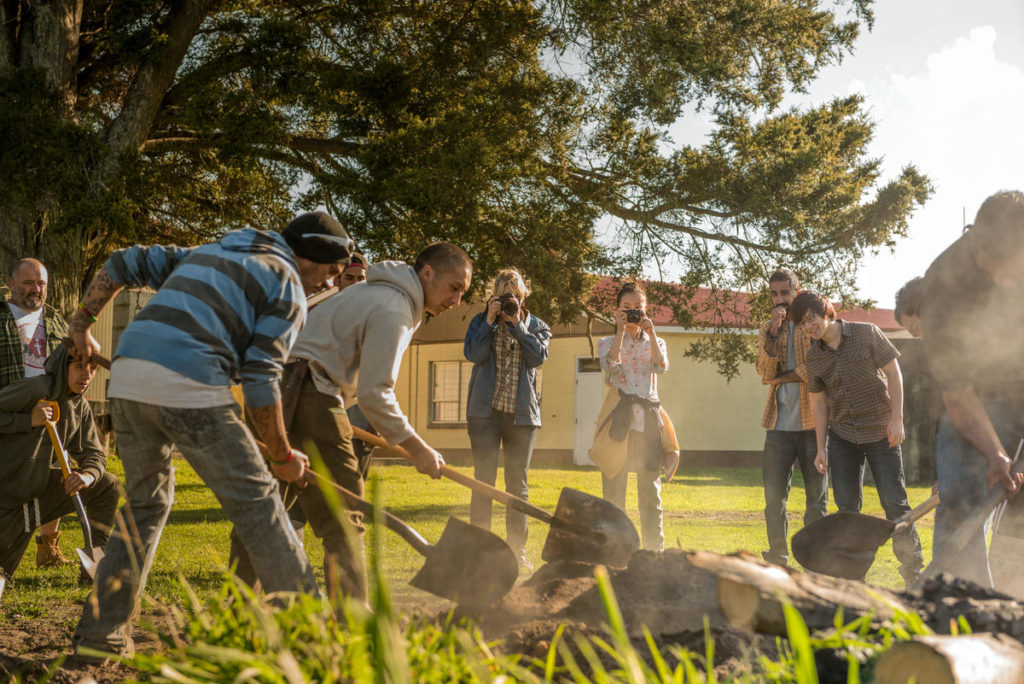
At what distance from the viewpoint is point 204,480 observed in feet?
10.1

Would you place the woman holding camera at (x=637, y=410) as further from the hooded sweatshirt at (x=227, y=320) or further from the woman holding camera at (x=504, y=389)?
the hooded sweatshirt at (x=227, y=320)

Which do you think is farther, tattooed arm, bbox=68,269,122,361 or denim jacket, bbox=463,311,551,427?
denim jacket, bbox=463,311,551,427

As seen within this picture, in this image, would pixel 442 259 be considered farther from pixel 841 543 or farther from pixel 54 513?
pixel 54 513

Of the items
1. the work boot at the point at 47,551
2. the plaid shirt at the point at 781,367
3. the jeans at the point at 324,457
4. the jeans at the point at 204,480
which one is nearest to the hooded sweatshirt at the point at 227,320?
the jeans at the point at 204,480

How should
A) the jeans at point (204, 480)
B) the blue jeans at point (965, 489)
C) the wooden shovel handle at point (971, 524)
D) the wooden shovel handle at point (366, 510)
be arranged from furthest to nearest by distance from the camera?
1. the blue jeans at point (965, 489)
2. the wooden shovel handle at point (971, 524)
3. the wooden shovel handle at point (366, 510)
4. the jeans at point (204, 480)

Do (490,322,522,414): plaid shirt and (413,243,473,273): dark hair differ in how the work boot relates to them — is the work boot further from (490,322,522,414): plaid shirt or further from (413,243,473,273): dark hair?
A: (413,243,473,273): dark hair

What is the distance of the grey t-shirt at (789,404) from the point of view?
6.32 metres

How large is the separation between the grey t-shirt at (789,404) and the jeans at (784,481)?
0.06 meters

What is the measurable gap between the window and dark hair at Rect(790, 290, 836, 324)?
21030 millimetres

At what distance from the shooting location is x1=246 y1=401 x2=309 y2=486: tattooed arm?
3213 millimetres

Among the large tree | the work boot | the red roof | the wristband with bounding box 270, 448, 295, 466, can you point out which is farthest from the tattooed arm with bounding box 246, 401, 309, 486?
the red roof

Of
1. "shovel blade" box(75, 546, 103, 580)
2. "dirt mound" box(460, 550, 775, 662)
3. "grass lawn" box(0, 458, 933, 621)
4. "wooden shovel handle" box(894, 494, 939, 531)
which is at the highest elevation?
"wooden shovel handle" box(894, 494, 939, 531)

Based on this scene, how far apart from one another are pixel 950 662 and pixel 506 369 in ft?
15.5

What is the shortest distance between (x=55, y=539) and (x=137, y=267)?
12.4ft
